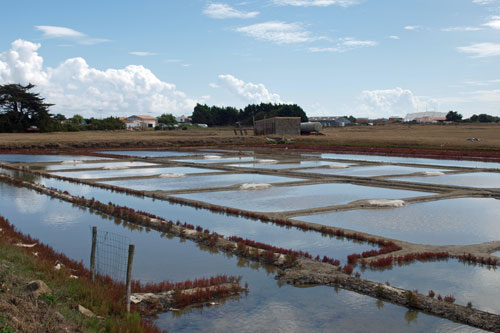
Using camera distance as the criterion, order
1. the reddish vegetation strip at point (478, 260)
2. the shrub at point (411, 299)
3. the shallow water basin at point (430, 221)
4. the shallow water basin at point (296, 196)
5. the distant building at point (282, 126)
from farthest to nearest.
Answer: the distant building at point (282, 126) → the shallow water basin at point (296, 196) → the shallow water basin at point (430, 221) → the reddish vegetation strip at point (478, 260) → the shrub at point (411, 299)

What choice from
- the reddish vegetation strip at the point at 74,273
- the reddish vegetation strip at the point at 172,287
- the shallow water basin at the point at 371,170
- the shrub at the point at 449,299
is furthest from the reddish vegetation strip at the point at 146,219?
the shallow water basin at the point at 371,170

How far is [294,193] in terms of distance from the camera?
761 inches

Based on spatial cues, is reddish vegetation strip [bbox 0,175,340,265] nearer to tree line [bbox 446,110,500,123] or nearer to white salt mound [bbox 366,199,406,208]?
white salt mound [bbox 366,199,406,208]

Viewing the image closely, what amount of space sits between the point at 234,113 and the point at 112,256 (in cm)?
11310

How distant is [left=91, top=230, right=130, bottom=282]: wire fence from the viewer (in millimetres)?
8989

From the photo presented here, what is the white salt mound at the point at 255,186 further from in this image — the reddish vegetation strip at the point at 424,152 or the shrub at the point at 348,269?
the reddish vegetation strip at the point at 424,152

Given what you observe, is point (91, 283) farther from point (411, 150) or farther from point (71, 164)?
point (411, 150)

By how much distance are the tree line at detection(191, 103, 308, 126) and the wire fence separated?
100363 mm

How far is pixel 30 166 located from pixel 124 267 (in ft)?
77.4

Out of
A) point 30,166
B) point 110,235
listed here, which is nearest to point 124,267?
point 110,235

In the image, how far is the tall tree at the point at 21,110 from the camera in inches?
2566

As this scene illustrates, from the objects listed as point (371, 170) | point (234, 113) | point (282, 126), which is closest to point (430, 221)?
point (371, 170)

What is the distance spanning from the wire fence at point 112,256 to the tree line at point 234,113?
100363mm

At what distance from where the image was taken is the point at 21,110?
6731 centimetres
